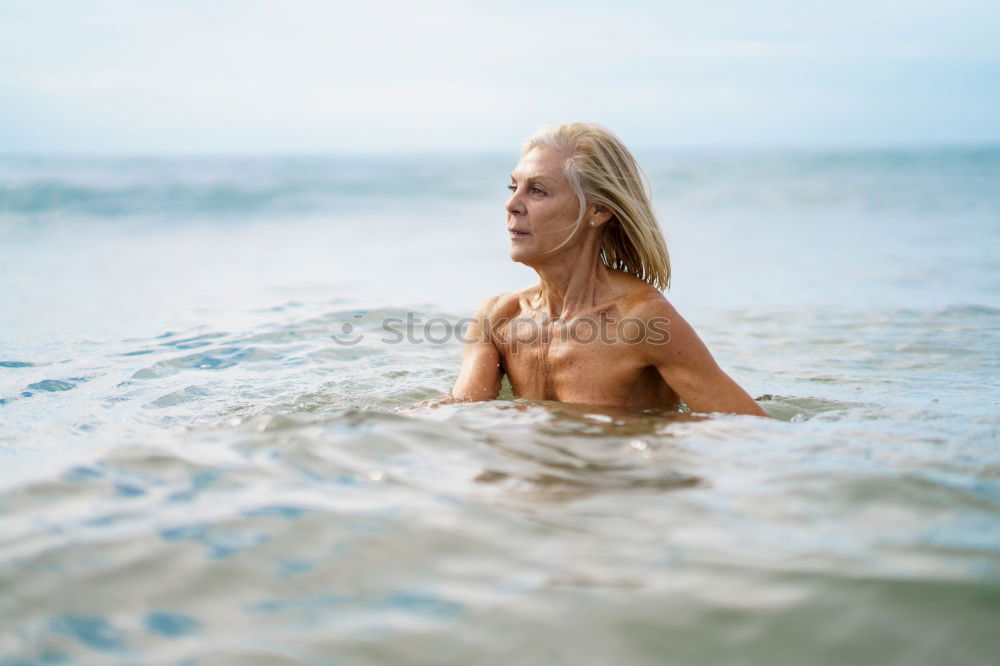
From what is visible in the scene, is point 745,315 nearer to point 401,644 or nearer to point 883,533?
point 883,533

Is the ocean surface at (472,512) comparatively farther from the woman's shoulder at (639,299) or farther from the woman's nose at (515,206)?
the woman's nose at (515,206)

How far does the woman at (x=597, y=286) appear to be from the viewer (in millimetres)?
4703

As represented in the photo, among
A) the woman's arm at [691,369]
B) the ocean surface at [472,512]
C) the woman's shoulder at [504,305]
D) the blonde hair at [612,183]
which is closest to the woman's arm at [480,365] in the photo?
the woman's shoulder at [504,305]

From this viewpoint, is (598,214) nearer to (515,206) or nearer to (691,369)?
(515,206)

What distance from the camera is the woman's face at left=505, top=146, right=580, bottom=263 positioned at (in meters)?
4.95

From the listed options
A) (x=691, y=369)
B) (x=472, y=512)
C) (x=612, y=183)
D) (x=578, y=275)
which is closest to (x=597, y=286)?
(x=578, y=275)

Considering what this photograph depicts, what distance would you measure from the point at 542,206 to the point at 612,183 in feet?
1.29

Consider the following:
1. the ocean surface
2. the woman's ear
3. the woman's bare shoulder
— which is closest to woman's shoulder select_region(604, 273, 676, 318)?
the woman's bare shoulder

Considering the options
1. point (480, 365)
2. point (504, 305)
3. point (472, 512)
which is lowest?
point (472, 512)

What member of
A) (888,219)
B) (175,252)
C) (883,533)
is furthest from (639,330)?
(888,219)

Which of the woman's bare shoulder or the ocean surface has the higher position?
the woman's bare shoulder

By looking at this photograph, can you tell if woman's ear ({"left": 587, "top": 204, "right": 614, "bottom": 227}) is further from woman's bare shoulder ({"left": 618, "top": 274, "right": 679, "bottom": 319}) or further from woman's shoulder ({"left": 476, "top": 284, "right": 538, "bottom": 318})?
woman's shoulder ({"left": 476, "top": 284, "right": 538, "bottom": 318})

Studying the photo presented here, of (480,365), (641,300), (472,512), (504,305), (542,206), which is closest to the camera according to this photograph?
(472,512)

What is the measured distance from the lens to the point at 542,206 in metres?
4.95
